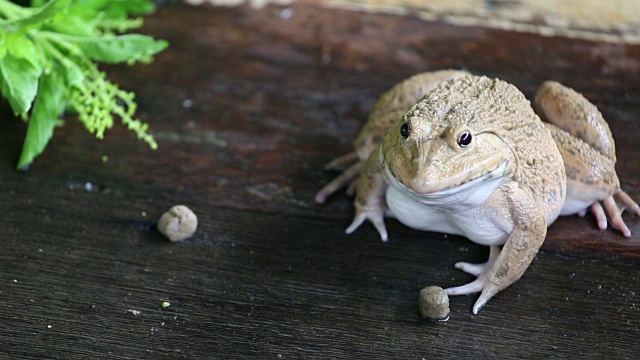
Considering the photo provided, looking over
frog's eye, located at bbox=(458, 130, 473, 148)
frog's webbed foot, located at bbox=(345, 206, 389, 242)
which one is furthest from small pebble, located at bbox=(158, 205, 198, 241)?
frog's eye, located at bbox=(458, 130, 473, 148)

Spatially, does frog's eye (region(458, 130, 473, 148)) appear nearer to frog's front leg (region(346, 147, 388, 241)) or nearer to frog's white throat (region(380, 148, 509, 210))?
frog's white throat (region(380, 148, 509, 210))

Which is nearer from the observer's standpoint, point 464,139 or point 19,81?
point 464,139

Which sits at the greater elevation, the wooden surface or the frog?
the frog

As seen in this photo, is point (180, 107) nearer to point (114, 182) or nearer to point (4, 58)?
point (114, 182)

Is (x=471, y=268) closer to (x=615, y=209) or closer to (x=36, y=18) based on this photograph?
(x=615, y=209)

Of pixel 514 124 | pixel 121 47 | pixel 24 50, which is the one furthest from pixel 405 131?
pixel 24 50

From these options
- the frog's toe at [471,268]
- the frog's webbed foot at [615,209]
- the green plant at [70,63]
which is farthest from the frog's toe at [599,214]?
the green plant at [70,63]
